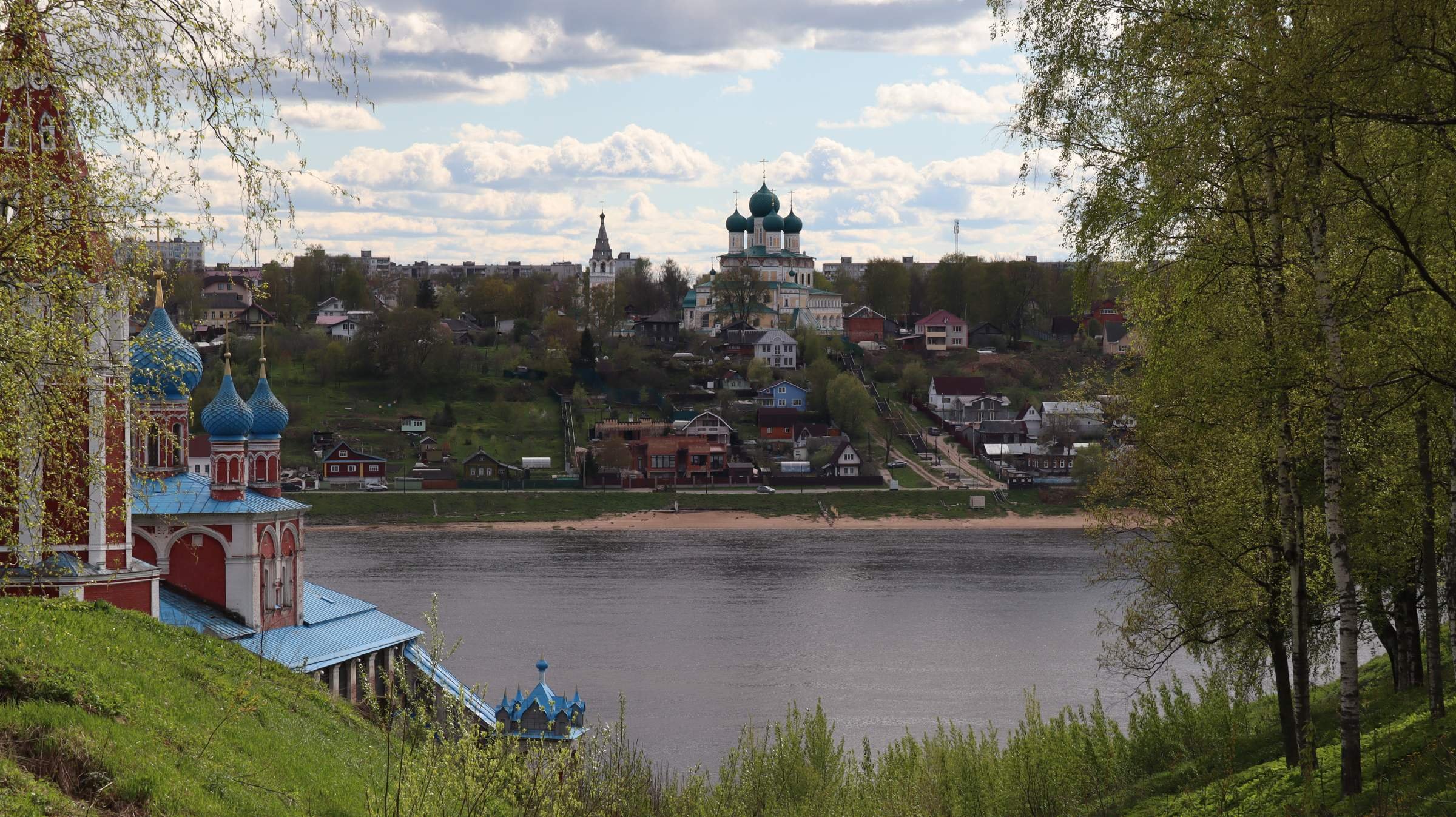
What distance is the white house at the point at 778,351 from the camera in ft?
269

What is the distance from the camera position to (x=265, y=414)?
21.9 metres

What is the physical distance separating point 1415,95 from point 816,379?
67.9 meters

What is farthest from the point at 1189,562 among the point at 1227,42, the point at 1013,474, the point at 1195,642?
the point at 1013,474

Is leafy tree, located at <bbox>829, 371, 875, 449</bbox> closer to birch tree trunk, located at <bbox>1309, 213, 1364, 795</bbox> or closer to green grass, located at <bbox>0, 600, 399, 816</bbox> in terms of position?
green grass, located at <bbox>0, 600, 399, 816</bbox>

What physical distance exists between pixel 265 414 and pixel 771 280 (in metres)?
79.1

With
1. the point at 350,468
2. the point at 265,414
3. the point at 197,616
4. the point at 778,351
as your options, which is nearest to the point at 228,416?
the point at 265,414

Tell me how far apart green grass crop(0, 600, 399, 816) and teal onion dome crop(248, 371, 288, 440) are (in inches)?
414

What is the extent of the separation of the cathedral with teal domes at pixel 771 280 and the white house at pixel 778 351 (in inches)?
333

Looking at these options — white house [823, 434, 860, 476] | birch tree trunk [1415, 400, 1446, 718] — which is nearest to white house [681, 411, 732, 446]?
white house [823, 434, 860, 476]

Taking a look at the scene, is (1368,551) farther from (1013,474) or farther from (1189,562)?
(1013,474)

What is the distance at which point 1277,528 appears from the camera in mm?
10617

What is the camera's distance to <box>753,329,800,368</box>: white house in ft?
269

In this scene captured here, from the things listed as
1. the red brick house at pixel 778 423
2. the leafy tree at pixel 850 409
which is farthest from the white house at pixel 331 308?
the leafy tree at pixel 850 409

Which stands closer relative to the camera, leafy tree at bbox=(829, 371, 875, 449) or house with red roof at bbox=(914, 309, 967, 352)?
leafy tree at bbox=(829, 371, 875, 449)
